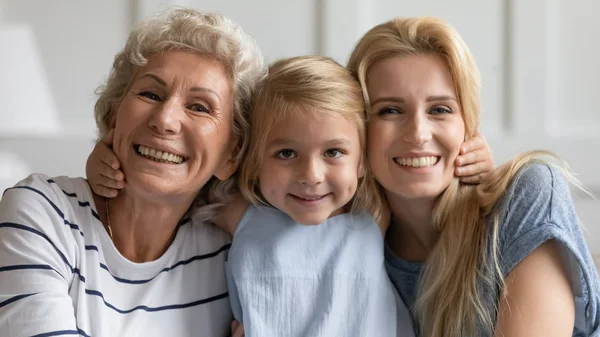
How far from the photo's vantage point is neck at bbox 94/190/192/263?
1.59 meters

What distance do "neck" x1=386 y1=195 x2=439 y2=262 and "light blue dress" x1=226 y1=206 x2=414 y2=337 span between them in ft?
0.30

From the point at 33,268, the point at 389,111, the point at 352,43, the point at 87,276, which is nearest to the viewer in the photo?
the point at 33,268

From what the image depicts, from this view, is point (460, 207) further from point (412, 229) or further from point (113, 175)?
point (113, 175)

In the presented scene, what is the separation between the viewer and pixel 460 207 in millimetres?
1564

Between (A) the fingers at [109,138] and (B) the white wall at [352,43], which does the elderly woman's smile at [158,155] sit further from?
(B) the white wall at [352,43]

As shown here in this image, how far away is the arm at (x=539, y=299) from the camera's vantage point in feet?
4.66

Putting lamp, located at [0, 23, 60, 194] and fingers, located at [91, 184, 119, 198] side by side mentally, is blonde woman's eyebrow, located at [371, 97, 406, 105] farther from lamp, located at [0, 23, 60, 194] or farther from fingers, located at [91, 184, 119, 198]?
lamp, located at [0, 23, 60, 194]

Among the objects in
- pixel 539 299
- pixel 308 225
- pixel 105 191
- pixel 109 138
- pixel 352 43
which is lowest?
pixel 539 299

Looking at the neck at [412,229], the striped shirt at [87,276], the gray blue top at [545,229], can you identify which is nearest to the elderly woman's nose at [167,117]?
the striped shirt at [87,276]

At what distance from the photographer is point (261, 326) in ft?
4.96

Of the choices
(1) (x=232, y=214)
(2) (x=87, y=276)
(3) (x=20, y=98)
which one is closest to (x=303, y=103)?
(1) (x=232, y=214)

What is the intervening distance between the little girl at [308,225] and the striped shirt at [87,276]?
0.23 feet

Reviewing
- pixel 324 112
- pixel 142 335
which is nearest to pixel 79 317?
pixel 142 335

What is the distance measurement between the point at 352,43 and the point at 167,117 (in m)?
1.00
